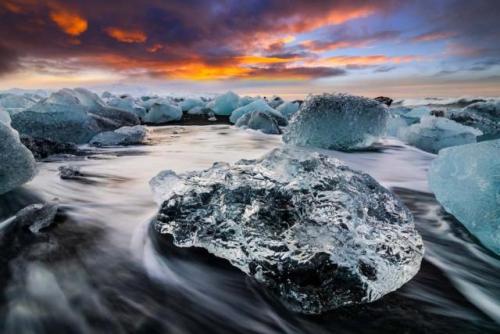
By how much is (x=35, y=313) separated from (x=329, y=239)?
43.7 inches

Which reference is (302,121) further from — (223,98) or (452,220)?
(223,98)

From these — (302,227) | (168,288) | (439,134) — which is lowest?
(168,288)

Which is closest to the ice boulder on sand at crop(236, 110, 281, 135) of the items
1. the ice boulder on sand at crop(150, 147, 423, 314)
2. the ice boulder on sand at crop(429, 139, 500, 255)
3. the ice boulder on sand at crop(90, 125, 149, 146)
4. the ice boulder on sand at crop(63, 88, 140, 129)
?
the ice boulder on sand at crop(90, 125, 149, 146)

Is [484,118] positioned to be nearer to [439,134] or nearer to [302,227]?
[439,134]

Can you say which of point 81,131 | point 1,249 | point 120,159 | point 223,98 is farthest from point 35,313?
point 223,98

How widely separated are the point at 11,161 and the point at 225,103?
11.3 meters

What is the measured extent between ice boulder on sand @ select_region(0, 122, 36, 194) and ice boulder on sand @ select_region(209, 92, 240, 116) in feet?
36.2

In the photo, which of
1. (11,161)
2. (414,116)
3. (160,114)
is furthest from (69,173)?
(414,116)

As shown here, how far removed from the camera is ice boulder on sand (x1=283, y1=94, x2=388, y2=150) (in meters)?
4.32

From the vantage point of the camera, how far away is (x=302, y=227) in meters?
1.42

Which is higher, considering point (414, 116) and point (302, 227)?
point (302, 227)

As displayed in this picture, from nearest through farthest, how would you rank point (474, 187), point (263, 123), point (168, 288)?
1. point (168, 288)
2. point (474, 187)
3. point (263, 123)

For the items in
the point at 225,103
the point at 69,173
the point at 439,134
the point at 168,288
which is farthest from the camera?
the point at 225,103

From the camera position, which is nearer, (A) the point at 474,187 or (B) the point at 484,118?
(A) the point at 474,187
